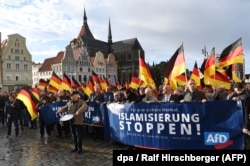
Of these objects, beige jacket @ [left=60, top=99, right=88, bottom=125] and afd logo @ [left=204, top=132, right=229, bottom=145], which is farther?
beige jacket @ [left=60, top=99, right=88, bottom=125]

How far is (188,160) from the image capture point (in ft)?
20.4

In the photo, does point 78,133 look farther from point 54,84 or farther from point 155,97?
point 54,84

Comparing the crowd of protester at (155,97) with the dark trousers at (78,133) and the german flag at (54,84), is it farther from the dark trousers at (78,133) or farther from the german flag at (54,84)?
the german flag at (54,84)

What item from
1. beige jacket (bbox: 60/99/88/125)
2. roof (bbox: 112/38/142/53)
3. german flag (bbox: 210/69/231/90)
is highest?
roof (bbox: 112/38/142/53)

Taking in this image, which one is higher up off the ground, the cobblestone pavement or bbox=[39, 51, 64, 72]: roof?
bbox=[39, 51, 64, 72]: roof

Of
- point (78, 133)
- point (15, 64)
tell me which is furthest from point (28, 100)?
point (15, 64)

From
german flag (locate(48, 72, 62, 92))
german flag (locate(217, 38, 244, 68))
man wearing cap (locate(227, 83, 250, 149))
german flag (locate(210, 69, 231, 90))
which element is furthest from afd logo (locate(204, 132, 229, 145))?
german flag (locate(48, 72, 62, 92))

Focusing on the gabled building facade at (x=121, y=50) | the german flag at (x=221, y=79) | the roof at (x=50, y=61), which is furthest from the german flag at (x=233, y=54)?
the gabled building facade at (x=121, y=50)

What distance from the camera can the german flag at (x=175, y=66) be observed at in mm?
10409

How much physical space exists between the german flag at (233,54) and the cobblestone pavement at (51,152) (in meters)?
4.29

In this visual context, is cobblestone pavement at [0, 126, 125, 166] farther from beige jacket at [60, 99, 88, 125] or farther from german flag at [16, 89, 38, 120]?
german flag at [16, 89, 38, 120]

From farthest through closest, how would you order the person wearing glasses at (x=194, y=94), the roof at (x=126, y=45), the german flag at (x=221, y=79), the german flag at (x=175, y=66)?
the roof at (x=126, y=45), the german flag at (x=221, y=79), the german flag at (x=175, y=66), the person wearing glasses at (x=194, y=94)

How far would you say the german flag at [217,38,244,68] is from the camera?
10.0 meters

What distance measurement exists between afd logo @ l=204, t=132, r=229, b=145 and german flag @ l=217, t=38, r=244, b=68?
3.51 metres
